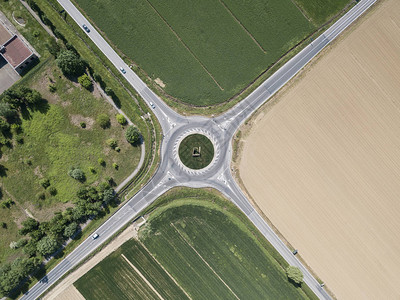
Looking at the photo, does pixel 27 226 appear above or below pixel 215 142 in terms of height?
above

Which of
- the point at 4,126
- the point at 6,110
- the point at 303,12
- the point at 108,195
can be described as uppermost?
the point at 6,110

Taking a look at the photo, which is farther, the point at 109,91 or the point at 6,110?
the point at 109,91

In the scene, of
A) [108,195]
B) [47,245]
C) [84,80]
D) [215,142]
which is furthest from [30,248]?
[215,142]

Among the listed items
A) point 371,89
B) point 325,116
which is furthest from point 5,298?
point 371,89

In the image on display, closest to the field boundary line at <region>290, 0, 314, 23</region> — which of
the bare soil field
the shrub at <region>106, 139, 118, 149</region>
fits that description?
the bare soil field

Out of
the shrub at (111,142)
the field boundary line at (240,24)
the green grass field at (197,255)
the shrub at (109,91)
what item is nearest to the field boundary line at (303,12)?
the field boundary line at (240,24)

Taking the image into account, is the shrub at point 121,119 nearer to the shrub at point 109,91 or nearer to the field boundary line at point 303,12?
the shrub at point 109,91

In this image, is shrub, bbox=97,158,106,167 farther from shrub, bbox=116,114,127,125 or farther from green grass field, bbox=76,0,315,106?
green grass field, bbox=76,0,315,106

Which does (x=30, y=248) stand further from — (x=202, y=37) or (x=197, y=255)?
(x=202, y=37)

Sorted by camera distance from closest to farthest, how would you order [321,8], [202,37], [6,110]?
[6,110], [202,37], [321,8]
